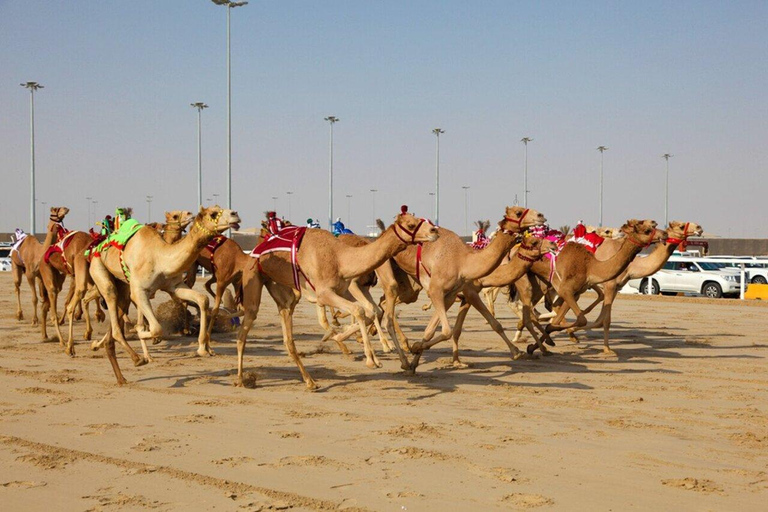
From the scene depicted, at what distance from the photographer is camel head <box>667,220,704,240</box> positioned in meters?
13.8

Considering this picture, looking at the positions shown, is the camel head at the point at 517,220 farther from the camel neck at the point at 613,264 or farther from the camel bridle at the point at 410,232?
the camel neck at the point at 613,264

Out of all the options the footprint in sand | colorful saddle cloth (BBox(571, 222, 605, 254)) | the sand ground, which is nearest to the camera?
the footprint in sand

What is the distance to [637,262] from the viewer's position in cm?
1568

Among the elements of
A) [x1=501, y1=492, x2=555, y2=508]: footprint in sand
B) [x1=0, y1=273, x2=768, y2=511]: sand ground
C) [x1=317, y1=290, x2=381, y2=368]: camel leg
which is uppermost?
[x1=317, y1=290, x2=381, y2=368]: camel leg

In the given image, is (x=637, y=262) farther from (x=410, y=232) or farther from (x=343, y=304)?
(x=343, y=304)

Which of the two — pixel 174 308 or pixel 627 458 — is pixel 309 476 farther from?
pixel 174 308

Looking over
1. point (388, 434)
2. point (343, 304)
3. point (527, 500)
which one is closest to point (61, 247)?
point (343, 304)

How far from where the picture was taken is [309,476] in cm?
665

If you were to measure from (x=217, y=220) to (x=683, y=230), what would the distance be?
24.4ft

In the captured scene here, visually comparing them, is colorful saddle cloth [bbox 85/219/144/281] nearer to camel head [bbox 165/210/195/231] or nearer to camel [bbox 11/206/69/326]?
camel head [bbox 165/210/195/231]

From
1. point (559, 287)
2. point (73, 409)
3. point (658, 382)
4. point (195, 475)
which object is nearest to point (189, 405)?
point (73, 409)

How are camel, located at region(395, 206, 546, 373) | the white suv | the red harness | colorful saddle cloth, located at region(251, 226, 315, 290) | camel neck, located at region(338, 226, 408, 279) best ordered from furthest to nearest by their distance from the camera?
the white suv, the red harness, camel, located at region(395, 206, 546, 373), colorful saddle cloth, located at region(251, 226, 315, 290), camel neck, located at region(338, 226, 408, 279)

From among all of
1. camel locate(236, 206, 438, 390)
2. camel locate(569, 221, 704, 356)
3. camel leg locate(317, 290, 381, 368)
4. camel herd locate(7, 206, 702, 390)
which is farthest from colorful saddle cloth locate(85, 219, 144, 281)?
camel locate(569, 221, 704, 356)

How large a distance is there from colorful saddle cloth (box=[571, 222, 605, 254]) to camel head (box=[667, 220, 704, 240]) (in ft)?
5.70
